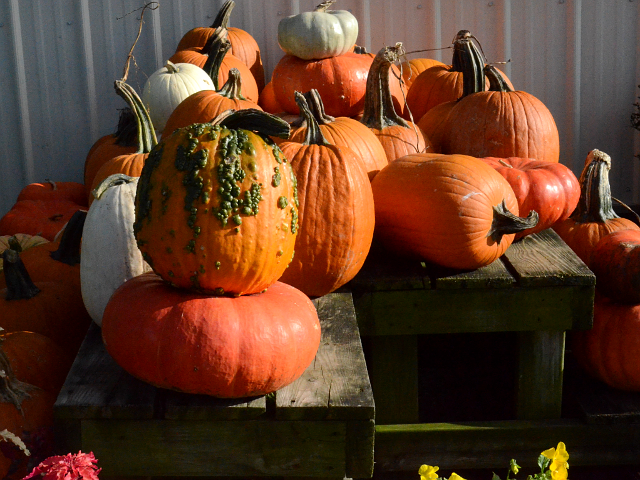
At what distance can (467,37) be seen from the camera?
11.0ft

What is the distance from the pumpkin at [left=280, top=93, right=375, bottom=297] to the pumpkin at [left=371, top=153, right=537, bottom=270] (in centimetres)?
20

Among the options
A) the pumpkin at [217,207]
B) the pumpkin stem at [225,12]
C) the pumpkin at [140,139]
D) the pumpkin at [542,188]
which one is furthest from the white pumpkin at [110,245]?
the pumpkin stem at [225,12]

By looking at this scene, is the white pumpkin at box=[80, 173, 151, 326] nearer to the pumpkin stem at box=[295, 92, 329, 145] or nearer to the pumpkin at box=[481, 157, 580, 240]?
the pumpkin stem at box=[295, 92, 329, 145]

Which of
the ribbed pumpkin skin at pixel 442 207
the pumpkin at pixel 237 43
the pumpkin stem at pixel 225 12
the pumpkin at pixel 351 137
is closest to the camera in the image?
the ribbed pumpkin skin at pixel 442 207

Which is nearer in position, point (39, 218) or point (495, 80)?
point (495, 80)

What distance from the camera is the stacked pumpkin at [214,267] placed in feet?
5.07

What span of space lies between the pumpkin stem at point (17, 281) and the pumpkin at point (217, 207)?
88 centimetres

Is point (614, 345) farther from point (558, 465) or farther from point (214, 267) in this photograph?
point (214, 267)

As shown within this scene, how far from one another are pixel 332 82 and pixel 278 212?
6.04 feet

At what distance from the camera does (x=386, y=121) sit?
9.61 ft

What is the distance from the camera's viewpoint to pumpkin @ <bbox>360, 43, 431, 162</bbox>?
2.80 metres

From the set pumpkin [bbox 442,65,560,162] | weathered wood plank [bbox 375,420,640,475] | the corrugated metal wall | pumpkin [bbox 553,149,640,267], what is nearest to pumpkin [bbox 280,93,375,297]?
weathered wood plank [bbox 375,420,640,475]

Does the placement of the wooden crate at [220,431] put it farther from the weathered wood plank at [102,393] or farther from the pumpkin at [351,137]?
the pumpkin at [351,137]

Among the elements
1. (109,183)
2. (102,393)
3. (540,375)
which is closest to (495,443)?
(540,375)
